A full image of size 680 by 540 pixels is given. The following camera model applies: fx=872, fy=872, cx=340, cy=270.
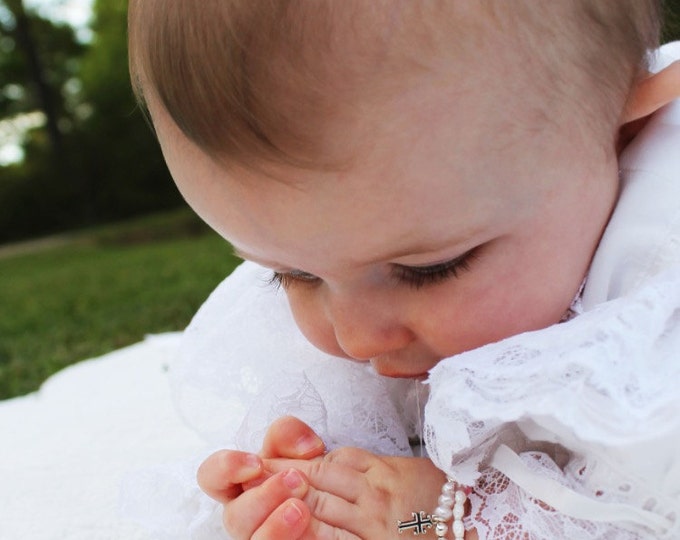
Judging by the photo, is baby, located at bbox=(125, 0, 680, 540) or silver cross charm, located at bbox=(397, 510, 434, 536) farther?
silver cross charm, located at bbox=(397, 510, 434, 536)

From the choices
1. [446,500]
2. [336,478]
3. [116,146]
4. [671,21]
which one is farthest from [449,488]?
[116,146]

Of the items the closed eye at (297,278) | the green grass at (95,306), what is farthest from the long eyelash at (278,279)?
the green grass at (95,306)

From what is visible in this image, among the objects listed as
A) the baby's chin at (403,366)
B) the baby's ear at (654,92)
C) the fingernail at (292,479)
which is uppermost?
the baby's ear at (654,92)

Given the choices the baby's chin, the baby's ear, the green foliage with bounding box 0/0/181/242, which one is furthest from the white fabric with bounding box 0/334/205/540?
the green foliage with bounding box 0/0/181/242

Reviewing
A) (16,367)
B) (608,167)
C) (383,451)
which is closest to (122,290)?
(16,367)

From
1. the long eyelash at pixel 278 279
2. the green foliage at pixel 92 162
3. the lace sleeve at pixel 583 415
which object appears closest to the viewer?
the lace sleeve at pixel 583 415

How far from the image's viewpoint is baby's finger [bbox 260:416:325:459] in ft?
3.16

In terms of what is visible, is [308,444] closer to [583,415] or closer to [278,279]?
[278,279]

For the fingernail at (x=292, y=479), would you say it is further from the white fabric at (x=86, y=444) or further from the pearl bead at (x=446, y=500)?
the white fabric at (x=86, y=444)

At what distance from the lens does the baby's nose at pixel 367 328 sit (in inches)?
32.9

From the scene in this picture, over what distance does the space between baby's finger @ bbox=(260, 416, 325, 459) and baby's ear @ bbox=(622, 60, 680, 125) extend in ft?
1.57

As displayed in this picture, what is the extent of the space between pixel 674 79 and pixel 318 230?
0.40m

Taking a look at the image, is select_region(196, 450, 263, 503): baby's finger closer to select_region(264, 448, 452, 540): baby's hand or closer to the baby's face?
select_region(264, 448, 452, 540): baby's hand

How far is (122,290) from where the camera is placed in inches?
152
